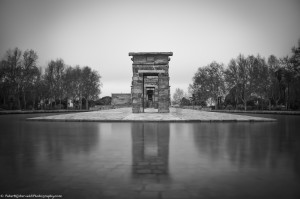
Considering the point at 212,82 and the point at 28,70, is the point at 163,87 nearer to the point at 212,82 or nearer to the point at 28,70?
the point at 28,70

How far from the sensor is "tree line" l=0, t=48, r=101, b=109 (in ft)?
133

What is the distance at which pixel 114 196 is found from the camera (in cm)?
338

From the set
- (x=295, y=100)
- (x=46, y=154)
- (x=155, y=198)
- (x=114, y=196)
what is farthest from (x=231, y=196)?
(x=295, y=100)

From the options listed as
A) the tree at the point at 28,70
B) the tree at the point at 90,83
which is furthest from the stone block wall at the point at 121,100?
the tree at the point at 28,70

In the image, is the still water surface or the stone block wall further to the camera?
the stone block wall

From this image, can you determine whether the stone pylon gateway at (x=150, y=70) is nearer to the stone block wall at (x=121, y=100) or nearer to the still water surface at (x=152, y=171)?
the still water surface at (x=152, y=171)

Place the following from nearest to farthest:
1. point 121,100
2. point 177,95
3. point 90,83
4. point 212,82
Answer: point 212,82 < point 90,83 < point 121,100 < point 177,95

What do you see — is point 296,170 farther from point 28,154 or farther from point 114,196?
point 28,154

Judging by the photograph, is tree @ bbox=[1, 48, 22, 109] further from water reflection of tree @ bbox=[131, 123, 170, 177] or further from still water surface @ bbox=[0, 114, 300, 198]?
water reflection of tree @ bbox=[131, 123, 170, 177]

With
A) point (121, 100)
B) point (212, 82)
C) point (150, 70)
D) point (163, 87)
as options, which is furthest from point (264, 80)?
point (121, 100)

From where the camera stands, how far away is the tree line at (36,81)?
133ft

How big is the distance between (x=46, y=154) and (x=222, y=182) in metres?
4.86

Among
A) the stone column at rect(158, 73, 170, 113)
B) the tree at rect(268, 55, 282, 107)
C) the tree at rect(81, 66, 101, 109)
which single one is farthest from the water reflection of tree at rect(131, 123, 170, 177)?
the tree at rect(81, 66, 101, 109)

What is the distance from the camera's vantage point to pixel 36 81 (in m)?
45.8
